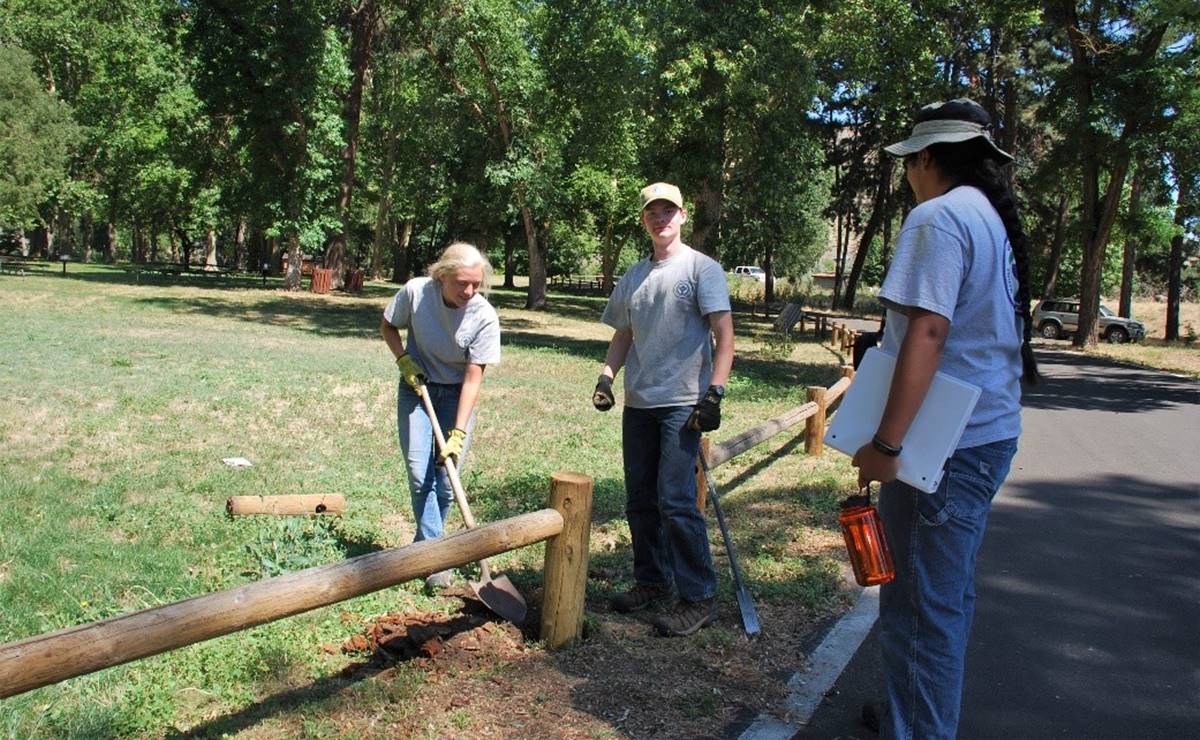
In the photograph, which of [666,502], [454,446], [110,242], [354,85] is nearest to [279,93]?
[354,85]

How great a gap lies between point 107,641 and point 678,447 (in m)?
2.46

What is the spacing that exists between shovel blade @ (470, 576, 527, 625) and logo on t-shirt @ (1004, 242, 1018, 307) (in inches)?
103

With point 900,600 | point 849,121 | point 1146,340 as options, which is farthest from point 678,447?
point 849,121

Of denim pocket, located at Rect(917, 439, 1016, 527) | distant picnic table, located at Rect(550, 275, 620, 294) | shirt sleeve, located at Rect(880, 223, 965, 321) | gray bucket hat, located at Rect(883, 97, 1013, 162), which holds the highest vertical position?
distant picnic table, located at Rect(550, 275, 620, 294)

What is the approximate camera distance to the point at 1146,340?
3173cm

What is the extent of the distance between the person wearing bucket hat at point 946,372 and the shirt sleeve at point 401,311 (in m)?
2.88

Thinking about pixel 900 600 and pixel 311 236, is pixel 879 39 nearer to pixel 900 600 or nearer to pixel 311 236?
pixel 311 236

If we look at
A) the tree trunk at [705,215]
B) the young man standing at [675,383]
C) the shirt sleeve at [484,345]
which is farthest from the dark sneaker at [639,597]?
the tree trunk at [705,215]

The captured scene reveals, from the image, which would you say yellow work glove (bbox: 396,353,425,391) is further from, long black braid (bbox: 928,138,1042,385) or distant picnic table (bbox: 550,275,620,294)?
distant picnic table (bbox: 550,275,620,294)

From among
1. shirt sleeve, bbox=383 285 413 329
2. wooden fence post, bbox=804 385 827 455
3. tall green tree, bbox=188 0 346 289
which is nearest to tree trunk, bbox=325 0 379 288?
tall green tree, bbox=188 0 346 289

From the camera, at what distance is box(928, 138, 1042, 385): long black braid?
8.89ft

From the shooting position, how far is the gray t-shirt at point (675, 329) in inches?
166

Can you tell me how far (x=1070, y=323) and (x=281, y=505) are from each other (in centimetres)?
3294

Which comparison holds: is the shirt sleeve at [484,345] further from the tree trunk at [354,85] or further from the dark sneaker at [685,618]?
the tree trunk at [354,85]
